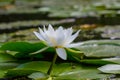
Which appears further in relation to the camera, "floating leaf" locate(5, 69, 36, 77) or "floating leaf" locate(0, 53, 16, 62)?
"floating leaf" locate(0, 53, 16, 62)

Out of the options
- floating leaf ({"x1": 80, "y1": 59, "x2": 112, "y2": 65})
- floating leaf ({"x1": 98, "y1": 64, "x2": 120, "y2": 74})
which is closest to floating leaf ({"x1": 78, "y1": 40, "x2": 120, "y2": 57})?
floating leaf ({"x1": 80, "y1": 59, "x2": 112, "y2": 65})

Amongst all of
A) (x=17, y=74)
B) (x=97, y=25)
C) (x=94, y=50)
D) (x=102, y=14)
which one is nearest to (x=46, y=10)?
(x=102, y=14)

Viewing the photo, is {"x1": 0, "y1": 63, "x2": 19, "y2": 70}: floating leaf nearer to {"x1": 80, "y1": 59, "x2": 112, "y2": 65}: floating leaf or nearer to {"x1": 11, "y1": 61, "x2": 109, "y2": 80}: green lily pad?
{"x1": 11, "y1": 61, "x2": 109, "y2": 80}: green lily pad

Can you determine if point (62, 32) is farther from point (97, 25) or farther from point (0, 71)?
point (97, 25)

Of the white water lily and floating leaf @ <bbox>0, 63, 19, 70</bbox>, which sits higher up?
the white water lily

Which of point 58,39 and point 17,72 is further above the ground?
point 58,39

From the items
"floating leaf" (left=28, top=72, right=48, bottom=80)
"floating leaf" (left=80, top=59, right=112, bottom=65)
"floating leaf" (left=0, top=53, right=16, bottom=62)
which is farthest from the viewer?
"floating leaf" (left=0, top=53, right=16, bottom=62)

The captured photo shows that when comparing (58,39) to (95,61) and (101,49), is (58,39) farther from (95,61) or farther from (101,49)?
(101,49)

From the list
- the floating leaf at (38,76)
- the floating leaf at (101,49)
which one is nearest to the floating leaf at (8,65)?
the floating leaf at (38,76)

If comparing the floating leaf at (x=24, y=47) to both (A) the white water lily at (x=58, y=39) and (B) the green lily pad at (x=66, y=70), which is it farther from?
(A) the white water lily at (x=58, y=39)

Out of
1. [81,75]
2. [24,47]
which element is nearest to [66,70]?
[81,75]

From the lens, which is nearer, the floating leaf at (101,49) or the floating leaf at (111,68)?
the floating leaf at (111,68)
